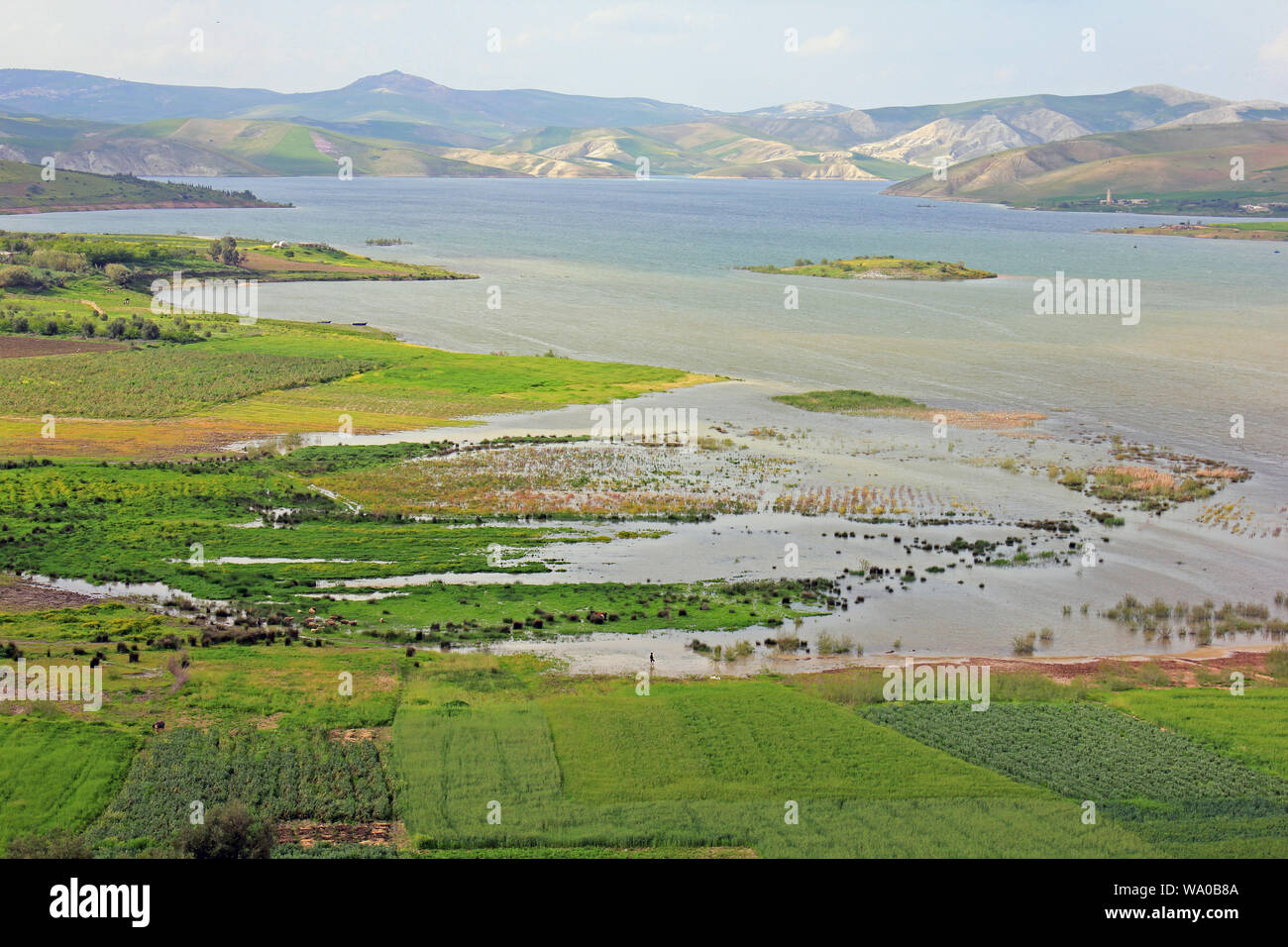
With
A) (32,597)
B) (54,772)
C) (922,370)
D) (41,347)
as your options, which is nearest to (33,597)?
(32,597)

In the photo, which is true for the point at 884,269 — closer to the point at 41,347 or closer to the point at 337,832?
the point at 41,347

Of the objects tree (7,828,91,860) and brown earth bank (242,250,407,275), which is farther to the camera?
brown earth bank (242,250,407,275)

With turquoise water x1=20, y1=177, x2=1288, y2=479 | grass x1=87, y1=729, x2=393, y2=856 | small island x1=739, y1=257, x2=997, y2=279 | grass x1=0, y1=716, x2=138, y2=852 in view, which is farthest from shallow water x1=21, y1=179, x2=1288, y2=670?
grass x1=0, y1=716, x2=138, y2=852

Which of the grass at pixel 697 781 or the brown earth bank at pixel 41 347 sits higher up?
the brown earth bank at pixel 41 347

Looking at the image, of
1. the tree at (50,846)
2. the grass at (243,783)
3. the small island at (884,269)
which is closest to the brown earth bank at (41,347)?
the grass at (243,783)

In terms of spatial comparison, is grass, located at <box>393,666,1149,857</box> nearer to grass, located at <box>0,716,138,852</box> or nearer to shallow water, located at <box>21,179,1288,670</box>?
shallow water, located at <box>21,179,1288,670</box>

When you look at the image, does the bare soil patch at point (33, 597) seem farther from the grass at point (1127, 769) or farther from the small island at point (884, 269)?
the small island at point (884, 269)
